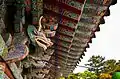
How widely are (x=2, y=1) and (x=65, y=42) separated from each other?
298cm

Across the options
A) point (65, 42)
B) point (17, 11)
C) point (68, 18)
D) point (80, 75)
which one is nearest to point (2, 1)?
point (17, 11)

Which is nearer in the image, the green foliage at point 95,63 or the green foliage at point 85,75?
the green foliage at point 85,75

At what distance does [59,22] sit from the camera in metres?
5.73

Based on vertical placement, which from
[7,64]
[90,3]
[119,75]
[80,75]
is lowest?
[80,75]

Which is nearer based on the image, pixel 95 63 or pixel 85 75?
pixel 85 75

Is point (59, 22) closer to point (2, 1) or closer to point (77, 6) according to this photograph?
point (77, 6)

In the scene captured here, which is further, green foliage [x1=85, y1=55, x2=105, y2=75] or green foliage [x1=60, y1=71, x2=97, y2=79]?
green foliage [x1=85, y1=55, x2=105, y2=75]

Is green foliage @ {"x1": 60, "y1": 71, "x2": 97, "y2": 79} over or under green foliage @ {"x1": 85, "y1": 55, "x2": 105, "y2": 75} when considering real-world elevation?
over

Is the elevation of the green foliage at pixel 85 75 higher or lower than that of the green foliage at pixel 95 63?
higher

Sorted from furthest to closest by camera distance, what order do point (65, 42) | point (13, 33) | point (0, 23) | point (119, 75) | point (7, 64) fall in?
point (65, 42), point (119, 75), point (13, 33), point (7, 64), point (0, 23)

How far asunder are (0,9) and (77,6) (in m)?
1.27

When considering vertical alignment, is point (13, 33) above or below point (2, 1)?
below

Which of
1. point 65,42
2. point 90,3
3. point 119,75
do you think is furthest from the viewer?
point 65,42

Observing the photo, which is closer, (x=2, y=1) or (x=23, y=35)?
(x=2, y=1)
